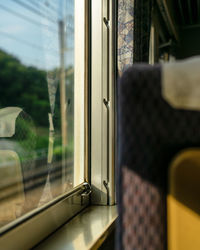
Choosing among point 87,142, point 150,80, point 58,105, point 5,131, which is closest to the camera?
point 150,80

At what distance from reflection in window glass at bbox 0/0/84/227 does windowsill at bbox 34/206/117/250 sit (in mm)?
130

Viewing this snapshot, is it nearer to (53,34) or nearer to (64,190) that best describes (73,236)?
(64,190)

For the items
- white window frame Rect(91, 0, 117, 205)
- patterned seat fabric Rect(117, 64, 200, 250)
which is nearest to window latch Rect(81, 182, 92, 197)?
white window frame Rect(91, 0, 117, 205)

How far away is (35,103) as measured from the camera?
103 centimetres

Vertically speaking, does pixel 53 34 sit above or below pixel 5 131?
above

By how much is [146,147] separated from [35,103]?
2.16 feet

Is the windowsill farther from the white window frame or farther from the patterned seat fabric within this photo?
the patterned seat fabric

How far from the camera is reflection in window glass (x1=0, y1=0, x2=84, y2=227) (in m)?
0.88

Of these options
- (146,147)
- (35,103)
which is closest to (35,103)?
(35,103)

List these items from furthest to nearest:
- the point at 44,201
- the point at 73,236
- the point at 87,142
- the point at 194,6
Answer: the point at 194,6 < the point at 87,142 < the point at 44,201 < the point at 73,236

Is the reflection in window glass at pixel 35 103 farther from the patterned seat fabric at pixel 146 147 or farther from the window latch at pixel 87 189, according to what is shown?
the patterned seat fabric at pixel 146 147

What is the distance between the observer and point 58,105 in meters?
1.20

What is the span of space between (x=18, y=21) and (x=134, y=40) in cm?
70

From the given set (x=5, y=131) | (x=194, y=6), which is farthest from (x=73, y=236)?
(x=194, y=6)
